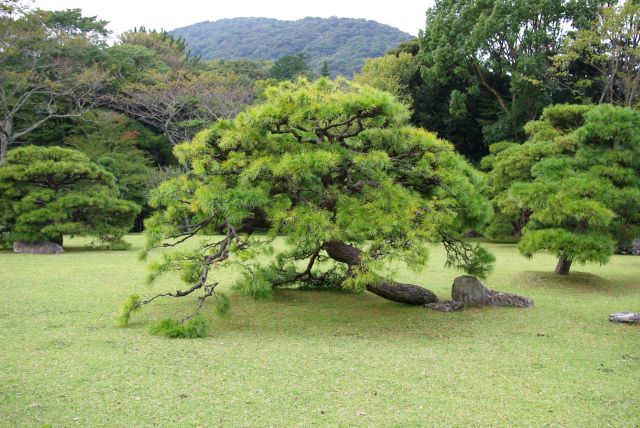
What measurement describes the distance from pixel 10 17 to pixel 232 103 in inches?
344

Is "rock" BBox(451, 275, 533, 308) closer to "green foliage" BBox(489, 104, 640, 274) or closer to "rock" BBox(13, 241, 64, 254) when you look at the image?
"green foliage" BBox(489, 104, 640, 274)

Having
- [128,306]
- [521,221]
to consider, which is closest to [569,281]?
[128,306]

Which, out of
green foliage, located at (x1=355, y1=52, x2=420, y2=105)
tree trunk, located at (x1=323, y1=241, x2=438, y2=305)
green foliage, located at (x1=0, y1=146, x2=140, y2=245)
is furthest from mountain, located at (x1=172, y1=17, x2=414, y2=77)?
tree trunk, located at (x1=323, y1=241, x2=438, y2=305)

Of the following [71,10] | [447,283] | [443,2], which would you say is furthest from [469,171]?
[71,10]

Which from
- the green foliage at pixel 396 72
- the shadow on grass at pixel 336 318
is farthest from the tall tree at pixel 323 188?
the green foliage at pixel 396 72

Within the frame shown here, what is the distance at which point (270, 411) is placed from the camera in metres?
3.47

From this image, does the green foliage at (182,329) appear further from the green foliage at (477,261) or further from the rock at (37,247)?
the rock at (37,247)

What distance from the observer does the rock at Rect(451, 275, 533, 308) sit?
23.2 ft

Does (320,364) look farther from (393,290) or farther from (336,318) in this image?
(393,290)

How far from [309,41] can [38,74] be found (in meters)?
41.1

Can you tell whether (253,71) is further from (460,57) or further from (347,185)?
(347,185)

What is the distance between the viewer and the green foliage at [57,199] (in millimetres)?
13398

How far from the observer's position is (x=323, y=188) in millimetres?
6406

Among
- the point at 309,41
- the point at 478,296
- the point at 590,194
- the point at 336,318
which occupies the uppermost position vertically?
the point at 309,41
